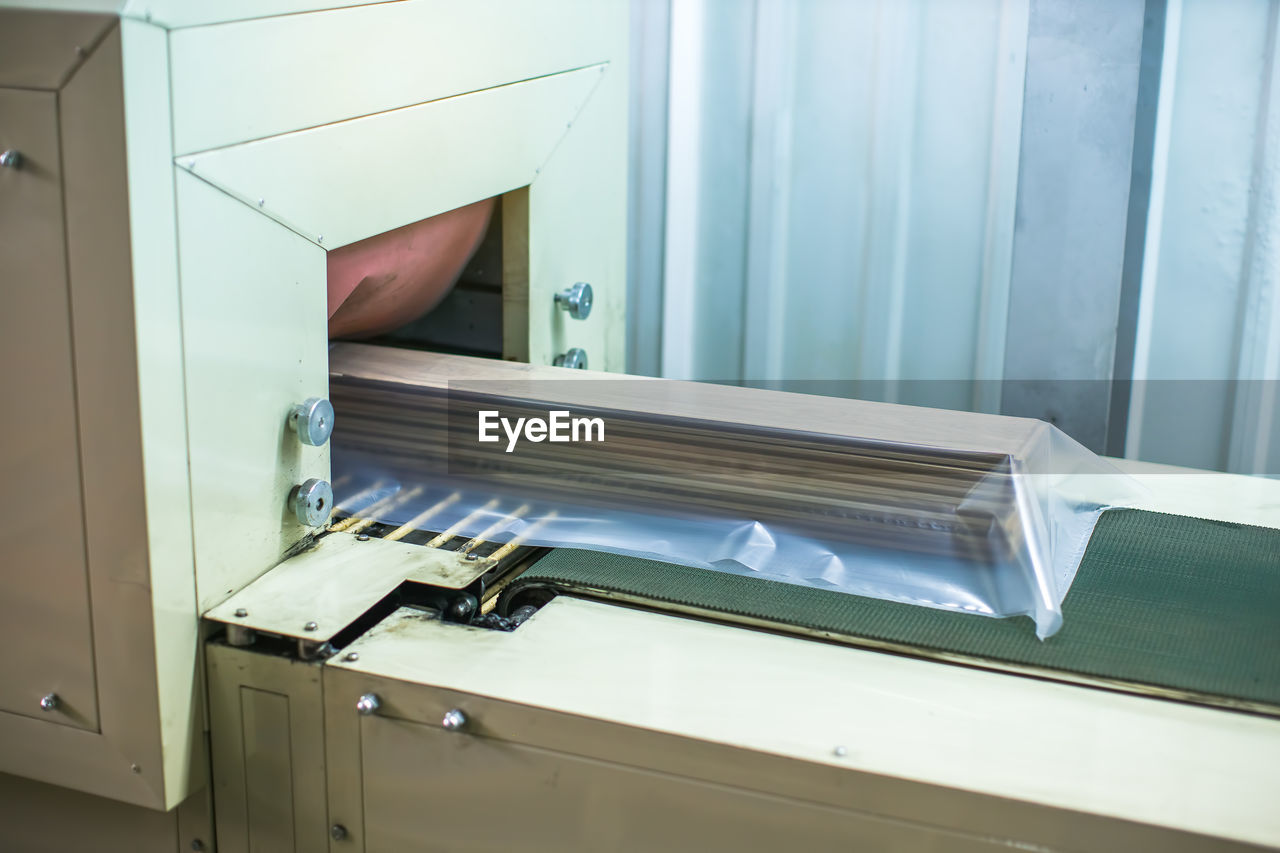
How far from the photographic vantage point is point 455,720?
2.99 ft

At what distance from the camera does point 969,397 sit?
2.21m

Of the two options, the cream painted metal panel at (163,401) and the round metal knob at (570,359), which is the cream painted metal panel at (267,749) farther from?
the round metal knob at (570,359)

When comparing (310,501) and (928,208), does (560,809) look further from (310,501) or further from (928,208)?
(928,208)

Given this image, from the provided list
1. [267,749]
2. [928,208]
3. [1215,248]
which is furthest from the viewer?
[928,208]

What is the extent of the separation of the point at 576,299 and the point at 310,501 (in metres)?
0.56

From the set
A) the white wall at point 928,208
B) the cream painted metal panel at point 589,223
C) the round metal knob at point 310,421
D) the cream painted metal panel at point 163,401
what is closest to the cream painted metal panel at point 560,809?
the cream painted metal panel at point 163,401

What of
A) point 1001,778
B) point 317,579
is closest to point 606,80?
point 317,579

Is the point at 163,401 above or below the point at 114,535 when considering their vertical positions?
above

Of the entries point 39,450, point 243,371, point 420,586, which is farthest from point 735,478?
point 39,450

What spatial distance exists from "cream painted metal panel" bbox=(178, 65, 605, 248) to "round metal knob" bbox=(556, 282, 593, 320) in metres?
0.17

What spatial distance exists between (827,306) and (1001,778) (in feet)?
5.06

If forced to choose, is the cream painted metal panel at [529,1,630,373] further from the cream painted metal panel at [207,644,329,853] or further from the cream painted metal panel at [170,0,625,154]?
the cream painted metal panel at [207,644,329,853]

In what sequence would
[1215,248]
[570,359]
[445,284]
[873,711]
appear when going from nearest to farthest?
[873,711], [445,284], [570,359], [1215,248]

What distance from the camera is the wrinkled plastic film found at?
41.9 inches
